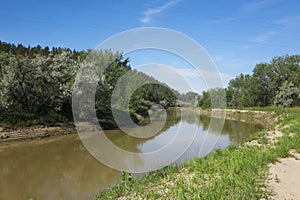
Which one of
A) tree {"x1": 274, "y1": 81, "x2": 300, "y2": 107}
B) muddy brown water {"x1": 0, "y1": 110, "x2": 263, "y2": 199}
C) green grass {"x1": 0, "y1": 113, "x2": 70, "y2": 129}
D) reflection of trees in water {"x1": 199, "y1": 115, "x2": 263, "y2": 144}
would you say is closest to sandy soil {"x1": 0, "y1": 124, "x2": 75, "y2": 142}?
green grass {"x1": 0, "y1": 113, "x2": 70, "y2": 129}

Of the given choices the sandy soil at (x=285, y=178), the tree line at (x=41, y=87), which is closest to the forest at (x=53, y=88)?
the tree line at (x=41, y=87)

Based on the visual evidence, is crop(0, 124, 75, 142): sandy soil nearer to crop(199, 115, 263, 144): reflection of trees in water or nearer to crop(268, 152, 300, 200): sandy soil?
crop(199, 115, 263, 144): reflection of trees in water

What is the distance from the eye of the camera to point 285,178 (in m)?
6.75

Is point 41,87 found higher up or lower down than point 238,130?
higher up

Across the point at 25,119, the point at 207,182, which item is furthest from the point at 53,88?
the point at 207,182

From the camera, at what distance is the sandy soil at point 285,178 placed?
5567 millimetres

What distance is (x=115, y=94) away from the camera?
2947cm

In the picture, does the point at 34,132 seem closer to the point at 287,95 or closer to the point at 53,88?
the point at 53,88

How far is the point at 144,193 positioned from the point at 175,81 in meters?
8.81

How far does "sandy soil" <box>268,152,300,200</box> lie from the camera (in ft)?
18.3

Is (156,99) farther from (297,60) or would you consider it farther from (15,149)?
(297,60)

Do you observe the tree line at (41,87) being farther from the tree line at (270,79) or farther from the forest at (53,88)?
the tree line at (270,79)

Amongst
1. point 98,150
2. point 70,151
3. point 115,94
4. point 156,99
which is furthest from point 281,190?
point 156,99

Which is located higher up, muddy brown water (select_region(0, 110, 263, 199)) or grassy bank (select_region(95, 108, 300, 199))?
grassy bank (select_region(95, 108, 300, 199))
